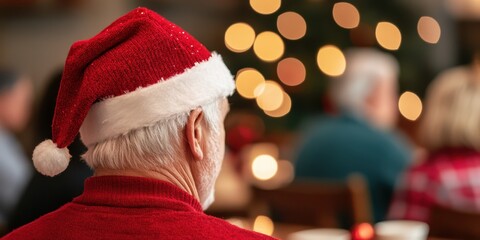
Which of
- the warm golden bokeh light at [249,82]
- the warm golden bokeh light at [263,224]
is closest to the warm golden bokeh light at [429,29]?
the warm golden bokeh light at [249,82]

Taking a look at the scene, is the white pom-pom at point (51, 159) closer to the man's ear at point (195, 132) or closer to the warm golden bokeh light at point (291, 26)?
the man's ear at point (195, 132)

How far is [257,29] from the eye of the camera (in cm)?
748

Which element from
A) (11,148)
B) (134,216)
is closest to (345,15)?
(11,148)

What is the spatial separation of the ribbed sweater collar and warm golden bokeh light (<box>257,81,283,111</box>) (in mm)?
6032

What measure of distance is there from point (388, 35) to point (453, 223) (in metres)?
4.75

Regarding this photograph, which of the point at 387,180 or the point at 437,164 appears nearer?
the point at 437,164

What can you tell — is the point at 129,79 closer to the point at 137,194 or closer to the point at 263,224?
the point at 137,194

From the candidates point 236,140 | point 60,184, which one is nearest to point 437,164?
point 60,184

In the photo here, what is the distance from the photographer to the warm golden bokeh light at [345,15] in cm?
716

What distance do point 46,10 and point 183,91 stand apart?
7293 mm

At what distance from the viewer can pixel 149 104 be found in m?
1.46

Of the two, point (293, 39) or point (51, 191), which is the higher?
point (293, 39)

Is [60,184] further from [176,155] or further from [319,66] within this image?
[319,66]

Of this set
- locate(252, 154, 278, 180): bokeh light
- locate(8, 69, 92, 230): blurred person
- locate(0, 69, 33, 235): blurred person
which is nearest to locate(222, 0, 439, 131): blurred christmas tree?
locate(0, 69, 33, 235): blurred person
